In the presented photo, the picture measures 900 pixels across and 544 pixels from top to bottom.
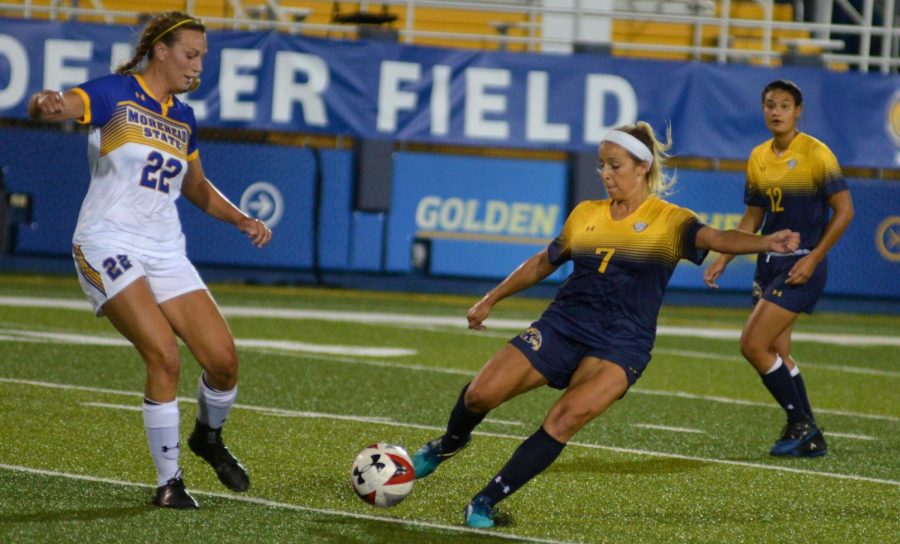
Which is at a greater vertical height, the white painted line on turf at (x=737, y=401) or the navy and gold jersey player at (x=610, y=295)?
the navy and gold jersey player at (x=610, y=295)

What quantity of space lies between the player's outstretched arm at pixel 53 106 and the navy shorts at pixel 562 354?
1977 mm

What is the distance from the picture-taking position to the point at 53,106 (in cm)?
571

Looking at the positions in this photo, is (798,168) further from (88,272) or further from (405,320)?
(405,320)

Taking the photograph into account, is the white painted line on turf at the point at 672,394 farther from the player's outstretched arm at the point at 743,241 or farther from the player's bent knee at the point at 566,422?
the player's bent knee at the point at 566,422

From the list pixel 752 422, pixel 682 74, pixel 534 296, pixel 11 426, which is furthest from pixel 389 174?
pixel 11 426

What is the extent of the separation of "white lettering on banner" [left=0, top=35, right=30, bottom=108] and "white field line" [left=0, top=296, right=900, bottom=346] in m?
2.87

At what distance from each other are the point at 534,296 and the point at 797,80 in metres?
4.10

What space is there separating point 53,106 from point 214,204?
1.16m

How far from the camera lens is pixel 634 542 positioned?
602cm

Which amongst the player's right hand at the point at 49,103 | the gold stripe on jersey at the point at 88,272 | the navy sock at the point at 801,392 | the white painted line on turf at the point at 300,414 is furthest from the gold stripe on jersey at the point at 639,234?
the white painted line on turf at the point at 300,414

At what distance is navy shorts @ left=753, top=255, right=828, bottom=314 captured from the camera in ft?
28.0

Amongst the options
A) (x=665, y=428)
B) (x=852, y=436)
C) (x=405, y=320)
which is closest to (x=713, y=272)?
(x=665, y=428)

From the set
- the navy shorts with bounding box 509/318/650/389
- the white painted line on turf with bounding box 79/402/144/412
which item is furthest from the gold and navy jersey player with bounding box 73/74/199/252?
the white painted line on turf with bounding box 79/402/144/412

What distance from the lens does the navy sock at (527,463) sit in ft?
19.7
